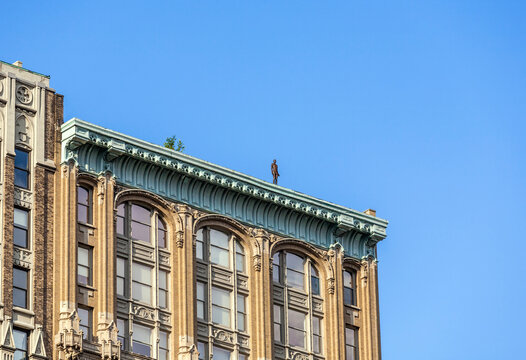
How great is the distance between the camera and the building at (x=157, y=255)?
100812mm

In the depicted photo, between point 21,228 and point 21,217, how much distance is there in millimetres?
549

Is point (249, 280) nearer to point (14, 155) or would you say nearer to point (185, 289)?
point (185, 289)

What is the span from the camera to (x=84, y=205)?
104375 millimetres

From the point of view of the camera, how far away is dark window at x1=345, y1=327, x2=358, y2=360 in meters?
112

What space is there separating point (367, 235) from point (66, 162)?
18920mm

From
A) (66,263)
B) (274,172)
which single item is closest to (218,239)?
(274,172)

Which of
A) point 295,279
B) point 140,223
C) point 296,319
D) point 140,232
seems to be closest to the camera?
point 140,232

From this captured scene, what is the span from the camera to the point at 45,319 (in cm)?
9975

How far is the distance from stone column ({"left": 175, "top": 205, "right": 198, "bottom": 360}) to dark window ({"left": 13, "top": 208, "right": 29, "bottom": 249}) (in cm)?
821

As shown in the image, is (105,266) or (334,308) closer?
(105,266)

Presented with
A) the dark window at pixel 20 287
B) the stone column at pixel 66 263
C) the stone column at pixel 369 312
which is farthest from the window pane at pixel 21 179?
the stone column at pixel 369 312

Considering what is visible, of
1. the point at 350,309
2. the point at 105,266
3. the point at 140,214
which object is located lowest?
the point at 105,266

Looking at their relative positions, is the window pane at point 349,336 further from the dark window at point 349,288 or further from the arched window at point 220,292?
the arched window at point 220,292

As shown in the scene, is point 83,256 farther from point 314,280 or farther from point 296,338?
point 314,280
